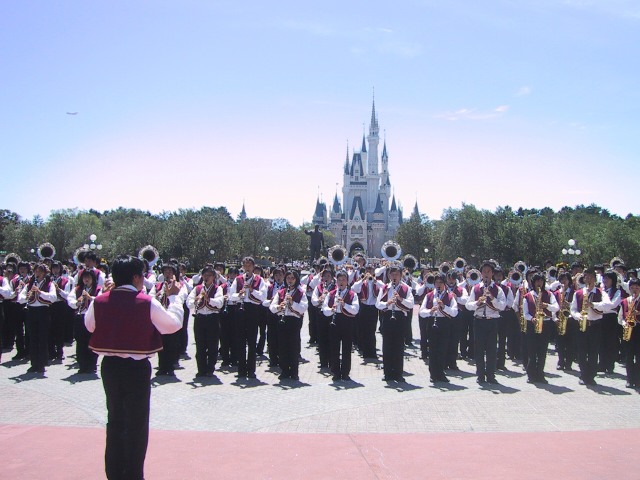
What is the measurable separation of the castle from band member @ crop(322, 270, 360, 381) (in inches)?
4995

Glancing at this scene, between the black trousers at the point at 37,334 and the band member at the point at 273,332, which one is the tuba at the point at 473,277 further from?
the black trousers at the point at 37,334

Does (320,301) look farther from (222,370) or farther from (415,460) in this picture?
(415,460)

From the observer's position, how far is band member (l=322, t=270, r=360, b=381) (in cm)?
1155

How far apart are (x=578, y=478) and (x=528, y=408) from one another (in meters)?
3.14

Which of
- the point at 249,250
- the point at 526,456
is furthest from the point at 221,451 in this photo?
the point at 249,250

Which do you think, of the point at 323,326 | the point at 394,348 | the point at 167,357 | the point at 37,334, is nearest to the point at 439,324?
the point at 394,348

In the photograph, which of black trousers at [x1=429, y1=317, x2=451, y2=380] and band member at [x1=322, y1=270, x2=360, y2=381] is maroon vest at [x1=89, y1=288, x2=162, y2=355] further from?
black trousers at [x1=429, y1=317, x2=451, y2=380]

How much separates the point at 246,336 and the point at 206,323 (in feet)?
3.08

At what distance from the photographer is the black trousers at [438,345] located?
37.7ft

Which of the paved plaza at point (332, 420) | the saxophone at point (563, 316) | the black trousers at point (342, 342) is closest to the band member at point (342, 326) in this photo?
the black trousers at point (342, 342)

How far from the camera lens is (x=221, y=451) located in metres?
6.94

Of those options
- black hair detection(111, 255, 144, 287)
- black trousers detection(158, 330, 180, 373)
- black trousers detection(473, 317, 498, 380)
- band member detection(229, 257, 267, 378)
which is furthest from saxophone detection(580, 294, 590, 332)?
black hair detection(111, 255, 144, 287)

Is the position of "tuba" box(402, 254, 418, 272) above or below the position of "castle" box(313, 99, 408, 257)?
below

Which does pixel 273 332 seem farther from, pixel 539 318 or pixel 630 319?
pixel 630 319
